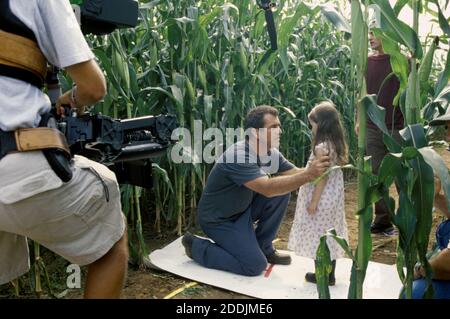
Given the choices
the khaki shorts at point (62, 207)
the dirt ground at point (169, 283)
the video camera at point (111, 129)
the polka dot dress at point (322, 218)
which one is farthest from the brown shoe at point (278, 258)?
the khaki shorts at point (62, 207)

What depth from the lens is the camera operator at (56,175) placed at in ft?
4.76

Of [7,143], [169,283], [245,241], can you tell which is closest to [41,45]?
[7,143]

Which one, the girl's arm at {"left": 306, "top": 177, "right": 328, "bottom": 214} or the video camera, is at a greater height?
the video camera

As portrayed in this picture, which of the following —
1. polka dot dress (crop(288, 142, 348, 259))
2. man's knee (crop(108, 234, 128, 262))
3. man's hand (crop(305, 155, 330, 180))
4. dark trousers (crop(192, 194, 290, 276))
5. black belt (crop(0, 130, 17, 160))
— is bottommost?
dark trousers (crop(192, 194, 290, 276))

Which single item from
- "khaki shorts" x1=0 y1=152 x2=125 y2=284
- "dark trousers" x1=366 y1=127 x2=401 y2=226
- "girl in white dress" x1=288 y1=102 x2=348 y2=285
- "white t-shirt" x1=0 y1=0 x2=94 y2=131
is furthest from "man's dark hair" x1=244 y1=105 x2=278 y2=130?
"white t-shirt" x1=0 y1=0 x2=94 y2=131

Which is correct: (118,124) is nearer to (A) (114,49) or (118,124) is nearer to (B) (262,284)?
(A) (114,49)

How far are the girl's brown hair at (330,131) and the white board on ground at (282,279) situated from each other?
2.39 ft

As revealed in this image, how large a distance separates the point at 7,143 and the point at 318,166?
1.57 m

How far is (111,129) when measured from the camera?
1702mm

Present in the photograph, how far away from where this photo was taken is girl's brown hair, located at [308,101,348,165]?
2.90m

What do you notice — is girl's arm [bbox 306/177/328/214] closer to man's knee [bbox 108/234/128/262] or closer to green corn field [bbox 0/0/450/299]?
green corn field [bbox 0/0/450/299]

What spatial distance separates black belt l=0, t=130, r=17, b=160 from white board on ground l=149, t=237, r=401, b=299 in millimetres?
1725

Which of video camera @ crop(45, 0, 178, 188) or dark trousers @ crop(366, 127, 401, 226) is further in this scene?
dark trousers @ crop(366, 127, 401, 226)
